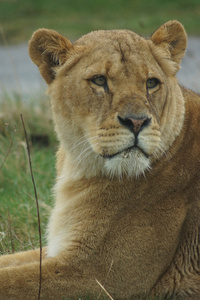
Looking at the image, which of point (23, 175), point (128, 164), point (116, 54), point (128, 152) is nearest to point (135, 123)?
point (128, 152)

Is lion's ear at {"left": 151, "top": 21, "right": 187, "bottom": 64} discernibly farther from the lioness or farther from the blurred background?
the blurred background

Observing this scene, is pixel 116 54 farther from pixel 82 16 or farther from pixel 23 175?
pixel 82 16

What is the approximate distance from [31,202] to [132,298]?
201cm

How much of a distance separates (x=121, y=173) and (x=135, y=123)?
19.9 inches

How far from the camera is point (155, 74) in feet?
14.0

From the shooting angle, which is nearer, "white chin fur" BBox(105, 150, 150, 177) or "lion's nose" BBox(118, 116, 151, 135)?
"lion's nose" BBox(118, 116, 151, 135)

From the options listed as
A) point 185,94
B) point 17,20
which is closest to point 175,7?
point 17,20

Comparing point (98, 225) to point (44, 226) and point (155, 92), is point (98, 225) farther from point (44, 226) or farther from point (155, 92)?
point (44, 226)

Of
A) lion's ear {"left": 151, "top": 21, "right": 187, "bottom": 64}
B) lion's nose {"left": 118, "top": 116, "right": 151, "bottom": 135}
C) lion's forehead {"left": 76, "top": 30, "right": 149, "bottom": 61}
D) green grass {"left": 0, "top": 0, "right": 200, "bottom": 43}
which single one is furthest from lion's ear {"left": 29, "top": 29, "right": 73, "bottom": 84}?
green grass {"left": 0, "top": 0, "right": 200, "bottom": 43}

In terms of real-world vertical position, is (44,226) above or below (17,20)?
below

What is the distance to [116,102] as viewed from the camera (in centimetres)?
409

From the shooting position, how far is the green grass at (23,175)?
17.7 ft

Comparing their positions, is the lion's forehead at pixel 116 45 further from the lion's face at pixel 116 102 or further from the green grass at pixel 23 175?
the green grass at pixel 23 175

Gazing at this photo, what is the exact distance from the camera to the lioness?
406 centimetres
